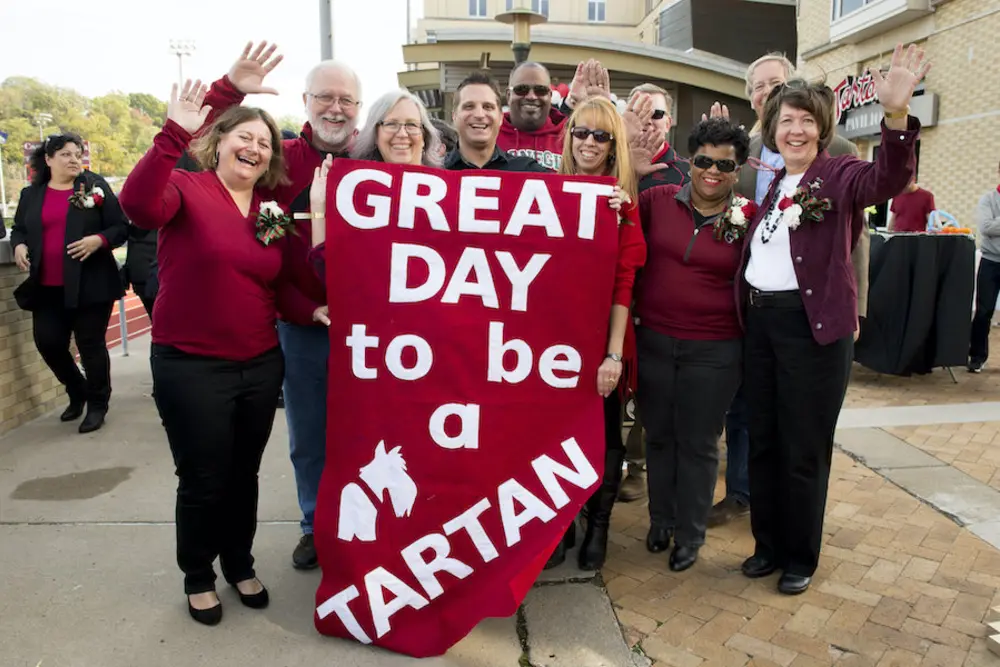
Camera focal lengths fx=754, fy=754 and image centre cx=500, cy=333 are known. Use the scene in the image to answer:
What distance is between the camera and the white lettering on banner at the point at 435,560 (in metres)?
2.65

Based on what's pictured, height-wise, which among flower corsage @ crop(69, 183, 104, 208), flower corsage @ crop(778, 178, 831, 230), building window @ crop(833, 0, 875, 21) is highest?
building window @ crop(833, 0, 875, 21)

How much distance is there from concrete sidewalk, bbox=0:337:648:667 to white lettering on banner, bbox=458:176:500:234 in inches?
58.9

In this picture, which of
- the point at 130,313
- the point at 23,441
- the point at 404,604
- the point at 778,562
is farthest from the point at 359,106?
the point at 130,313

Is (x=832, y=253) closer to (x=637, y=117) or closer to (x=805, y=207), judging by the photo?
(x=805, y=207)

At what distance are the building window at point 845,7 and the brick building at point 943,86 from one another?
24 mm

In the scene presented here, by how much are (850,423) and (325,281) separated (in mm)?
4359

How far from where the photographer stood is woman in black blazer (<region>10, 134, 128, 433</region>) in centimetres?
515

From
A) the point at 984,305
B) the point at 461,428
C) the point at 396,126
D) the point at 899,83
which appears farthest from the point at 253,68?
the point at 984,305

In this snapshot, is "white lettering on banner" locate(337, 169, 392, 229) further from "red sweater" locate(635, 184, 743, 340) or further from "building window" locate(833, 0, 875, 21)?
"building window" locate(833, 0, 875, 21)

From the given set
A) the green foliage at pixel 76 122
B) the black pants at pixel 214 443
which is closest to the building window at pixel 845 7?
the black pants at pixel 214 443

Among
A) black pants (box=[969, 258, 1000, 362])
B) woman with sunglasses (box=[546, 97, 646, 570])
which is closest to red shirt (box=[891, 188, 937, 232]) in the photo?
black pants (box=[969, 258, 1000, 362])

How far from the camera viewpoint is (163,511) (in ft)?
12.8

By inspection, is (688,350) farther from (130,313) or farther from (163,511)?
(130,313)

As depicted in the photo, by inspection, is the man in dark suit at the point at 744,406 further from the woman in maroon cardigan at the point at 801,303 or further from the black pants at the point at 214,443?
the black pants at the point at 214,443
